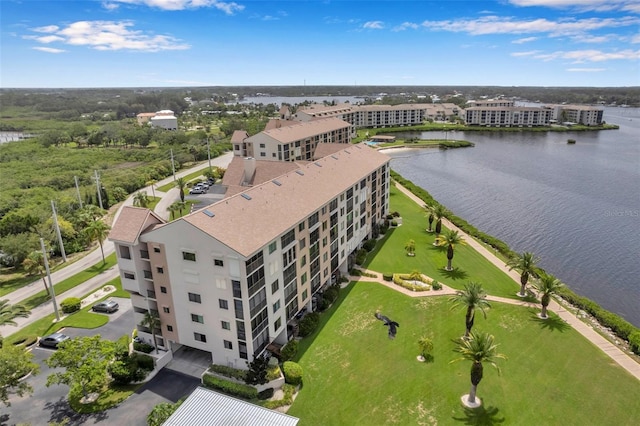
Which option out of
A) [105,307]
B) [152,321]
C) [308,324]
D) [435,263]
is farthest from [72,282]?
[435,263]

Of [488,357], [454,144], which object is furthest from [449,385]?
[454,144]

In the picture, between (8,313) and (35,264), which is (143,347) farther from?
(35,264)

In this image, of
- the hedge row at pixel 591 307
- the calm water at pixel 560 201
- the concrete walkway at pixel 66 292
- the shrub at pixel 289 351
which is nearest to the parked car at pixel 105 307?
the concrete walkway at pixel 66 292

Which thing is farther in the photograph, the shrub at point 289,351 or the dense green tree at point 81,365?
the shrub at point 289,351

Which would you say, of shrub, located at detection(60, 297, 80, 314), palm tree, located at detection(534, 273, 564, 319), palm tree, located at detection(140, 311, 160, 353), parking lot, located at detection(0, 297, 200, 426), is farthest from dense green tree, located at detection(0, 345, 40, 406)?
palm tree, located at detection(534, 273, 564, 319)

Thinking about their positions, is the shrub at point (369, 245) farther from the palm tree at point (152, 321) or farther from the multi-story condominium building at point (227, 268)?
the palm tree at point (152, 321)

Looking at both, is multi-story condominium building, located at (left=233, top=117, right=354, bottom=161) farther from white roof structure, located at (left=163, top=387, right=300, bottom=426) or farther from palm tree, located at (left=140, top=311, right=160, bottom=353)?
white roof structure, located at (left=163, top=387, right=300, bottom=426)
